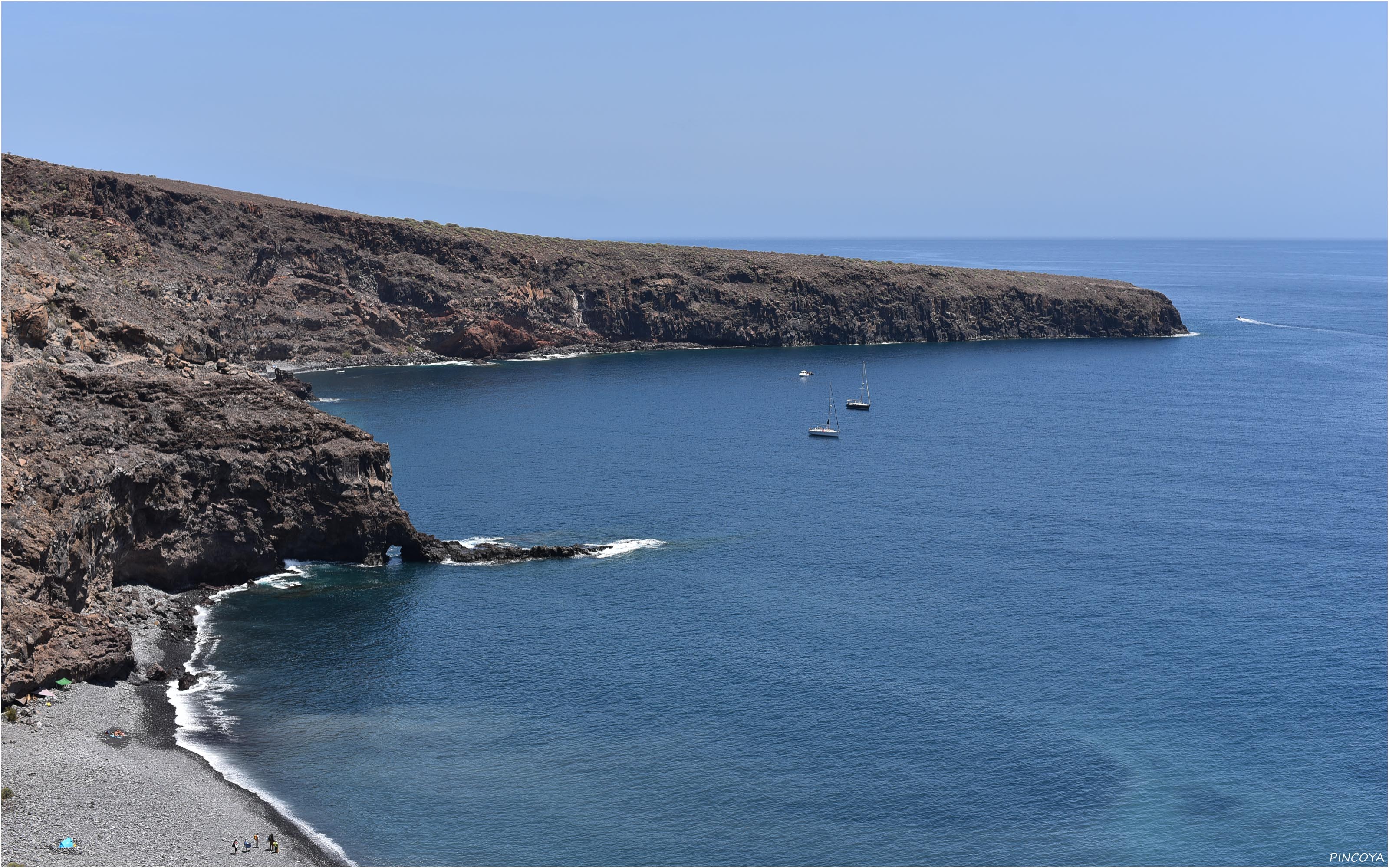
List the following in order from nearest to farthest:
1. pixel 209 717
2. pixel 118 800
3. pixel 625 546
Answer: pixel 118 800 < pixel 209 717 < pixel 625 546

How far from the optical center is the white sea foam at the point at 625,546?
8525 centimetres

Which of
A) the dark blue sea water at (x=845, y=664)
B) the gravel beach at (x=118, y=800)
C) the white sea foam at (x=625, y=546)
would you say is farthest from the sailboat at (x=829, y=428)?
the gravel beach at (x=118, y=800)

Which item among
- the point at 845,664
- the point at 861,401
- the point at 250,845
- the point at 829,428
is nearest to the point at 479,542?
the point at 845,664

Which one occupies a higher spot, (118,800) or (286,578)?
(286,578)

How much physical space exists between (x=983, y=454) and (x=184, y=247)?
4998 inches

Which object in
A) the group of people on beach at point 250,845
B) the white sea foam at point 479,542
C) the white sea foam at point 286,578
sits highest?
the white sea foam at point 479,542

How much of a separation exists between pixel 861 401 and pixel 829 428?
2328 cm

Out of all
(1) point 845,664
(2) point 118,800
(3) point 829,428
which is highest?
(3) point 829,428

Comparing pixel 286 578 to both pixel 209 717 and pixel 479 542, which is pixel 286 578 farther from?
pixel 209 717

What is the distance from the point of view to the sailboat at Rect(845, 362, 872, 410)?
151 metres

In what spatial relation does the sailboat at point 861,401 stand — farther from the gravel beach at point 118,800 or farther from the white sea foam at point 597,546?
the gravel beach at point 118,800

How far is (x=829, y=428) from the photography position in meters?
135

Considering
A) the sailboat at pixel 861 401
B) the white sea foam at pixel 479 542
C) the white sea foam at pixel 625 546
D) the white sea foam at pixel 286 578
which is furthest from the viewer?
the sailboat at pixel 861 401

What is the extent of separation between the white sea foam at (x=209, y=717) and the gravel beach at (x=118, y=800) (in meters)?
0.43
